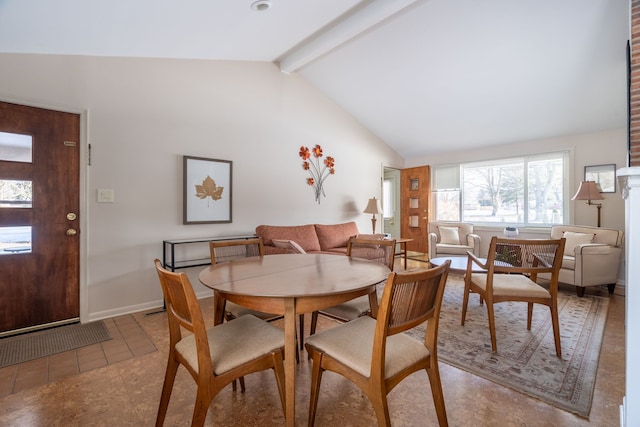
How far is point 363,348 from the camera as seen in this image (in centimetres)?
127

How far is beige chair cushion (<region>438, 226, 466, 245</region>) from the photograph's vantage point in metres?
5.02

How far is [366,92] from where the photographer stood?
4.64 meters

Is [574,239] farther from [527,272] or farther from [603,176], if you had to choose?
[527,272]

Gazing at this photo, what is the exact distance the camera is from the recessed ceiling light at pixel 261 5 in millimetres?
2397

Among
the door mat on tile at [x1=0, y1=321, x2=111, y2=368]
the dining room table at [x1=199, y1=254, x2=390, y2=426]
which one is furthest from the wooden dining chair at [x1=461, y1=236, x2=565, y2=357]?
the door mat on tile at [x1=0, y1=321, x2=111, y2=368]

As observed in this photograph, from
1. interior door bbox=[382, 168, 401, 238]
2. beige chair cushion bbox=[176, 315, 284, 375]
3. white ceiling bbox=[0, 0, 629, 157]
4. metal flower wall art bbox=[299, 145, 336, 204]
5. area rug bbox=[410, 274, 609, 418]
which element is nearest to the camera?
beige chair cushion bbox=[176, 315, 284, 375]

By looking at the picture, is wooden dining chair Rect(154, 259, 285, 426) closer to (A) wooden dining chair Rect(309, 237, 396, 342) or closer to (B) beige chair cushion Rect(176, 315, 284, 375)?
(B) beige chair cushion Rect(176, 315, 284, 375)

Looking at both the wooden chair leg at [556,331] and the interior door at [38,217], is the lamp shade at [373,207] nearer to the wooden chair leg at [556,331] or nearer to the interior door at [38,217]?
the wooden chair leg at [556,331]

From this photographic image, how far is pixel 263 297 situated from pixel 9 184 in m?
2.59

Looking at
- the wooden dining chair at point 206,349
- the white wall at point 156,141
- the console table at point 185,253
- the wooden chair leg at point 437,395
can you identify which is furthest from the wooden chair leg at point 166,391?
the white wall at point 156,141

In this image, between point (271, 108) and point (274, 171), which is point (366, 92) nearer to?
point (271, 108)

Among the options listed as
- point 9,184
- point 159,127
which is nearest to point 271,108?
point 159,127

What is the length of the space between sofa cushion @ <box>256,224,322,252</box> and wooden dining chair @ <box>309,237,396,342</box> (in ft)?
4.90

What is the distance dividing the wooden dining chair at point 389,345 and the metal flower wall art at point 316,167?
133 inches
